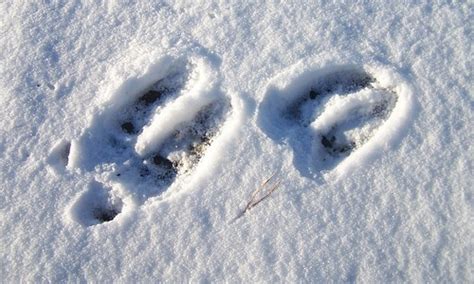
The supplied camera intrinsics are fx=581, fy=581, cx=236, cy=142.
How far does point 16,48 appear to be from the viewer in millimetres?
1684

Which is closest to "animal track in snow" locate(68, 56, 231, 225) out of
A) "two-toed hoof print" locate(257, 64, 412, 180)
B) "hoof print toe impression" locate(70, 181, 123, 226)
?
"hoof print toe impression" locate(70, 181, 123, 226)

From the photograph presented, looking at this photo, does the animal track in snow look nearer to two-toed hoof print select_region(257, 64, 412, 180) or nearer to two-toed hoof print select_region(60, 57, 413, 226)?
two-toed hoof print select_region(60, 57, 413, 226)

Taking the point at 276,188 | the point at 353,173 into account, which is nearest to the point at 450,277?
the point at 353,173

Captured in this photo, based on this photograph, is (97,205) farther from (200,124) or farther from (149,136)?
(200,124)

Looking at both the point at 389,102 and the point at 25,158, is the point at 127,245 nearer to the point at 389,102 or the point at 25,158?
the point at 25,158

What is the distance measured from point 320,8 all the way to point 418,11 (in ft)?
0.93

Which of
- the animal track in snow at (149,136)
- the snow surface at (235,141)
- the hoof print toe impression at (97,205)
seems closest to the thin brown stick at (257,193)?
the snow surface at (235,141)

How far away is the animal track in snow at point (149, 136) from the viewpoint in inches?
60.2

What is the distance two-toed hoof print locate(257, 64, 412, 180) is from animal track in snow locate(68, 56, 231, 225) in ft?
0.55

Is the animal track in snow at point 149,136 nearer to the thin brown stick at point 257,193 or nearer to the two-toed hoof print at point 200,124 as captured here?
the two-toed hoof print at point 200,124

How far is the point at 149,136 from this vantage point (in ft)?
5.21

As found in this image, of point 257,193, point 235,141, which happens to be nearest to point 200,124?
point 235,141

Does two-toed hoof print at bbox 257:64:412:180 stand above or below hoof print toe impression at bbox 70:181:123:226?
below

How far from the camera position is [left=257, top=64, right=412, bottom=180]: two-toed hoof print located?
153 cm
